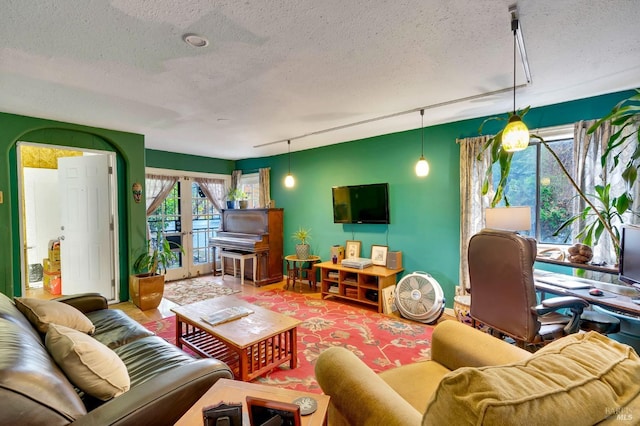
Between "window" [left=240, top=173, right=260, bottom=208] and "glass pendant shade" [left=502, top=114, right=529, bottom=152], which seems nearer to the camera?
"glass pendant shade" [left=502, top=114, right=529, bottom=152]

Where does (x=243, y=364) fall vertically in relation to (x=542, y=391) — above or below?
below

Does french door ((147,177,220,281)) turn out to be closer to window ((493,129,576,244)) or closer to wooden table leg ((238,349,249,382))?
wooden table leg ((238,349,249,382))

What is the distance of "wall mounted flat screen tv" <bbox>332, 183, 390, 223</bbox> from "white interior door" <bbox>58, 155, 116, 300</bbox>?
3377 millimetres

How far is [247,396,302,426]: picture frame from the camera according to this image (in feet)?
2.72

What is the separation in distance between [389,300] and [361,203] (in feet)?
4.98

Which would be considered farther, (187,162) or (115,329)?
(187,162)

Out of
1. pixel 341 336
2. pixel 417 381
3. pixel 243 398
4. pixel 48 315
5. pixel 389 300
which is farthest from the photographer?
pixel 389 300

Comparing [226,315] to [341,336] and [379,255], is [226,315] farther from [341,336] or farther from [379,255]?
[379,255]

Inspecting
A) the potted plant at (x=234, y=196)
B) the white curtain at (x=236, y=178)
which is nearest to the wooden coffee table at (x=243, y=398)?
the potted plant at (x=234, y=196)

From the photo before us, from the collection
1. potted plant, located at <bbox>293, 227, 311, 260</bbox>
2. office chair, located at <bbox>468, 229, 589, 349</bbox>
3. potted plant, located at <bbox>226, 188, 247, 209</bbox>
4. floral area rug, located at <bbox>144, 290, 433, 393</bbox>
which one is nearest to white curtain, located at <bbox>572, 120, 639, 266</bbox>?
office chair, located at <bbox>468, 229, 589, 349</bbox>

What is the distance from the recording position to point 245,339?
216 centimetres

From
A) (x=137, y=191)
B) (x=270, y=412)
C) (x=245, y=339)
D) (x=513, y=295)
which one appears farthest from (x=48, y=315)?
(x=513, y=295)

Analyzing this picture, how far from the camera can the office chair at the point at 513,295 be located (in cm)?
195

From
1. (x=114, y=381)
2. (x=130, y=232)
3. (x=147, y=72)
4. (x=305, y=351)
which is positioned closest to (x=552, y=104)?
(x=305, y=351)
